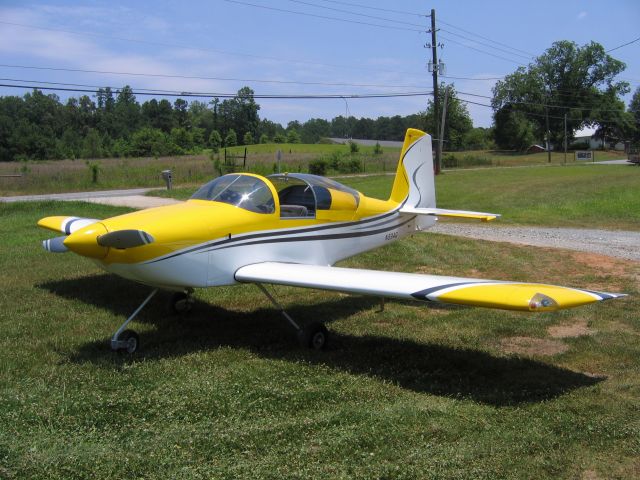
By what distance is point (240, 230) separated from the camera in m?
6.48

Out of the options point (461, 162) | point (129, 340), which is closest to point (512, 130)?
point (461, 162)

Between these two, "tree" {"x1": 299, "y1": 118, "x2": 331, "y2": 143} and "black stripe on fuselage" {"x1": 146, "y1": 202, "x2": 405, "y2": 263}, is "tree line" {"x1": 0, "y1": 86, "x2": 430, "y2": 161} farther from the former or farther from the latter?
"black stripe on fuselage" {"x1": 146, "y1": 202, "x2": 405, "y2": 263}

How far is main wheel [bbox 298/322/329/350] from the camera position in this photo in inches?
249

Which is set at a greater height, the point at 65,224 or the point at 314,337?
the point at 65,224

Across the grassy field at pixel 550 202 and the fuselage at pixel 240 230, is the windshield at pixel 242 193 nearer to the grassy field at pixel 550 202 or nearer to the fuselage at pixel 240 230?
the fuselage at pixel 240 230

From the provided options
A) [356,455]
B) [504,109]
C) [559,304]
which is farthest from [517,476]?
[504,109]

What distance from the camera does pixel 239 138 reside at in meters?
110

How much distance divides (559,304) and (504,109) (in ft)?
328

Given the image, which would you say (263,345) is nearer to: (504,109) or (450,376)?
(450,376)

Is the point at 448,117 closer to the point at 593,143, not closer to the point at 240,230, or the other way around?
the point at 593,143

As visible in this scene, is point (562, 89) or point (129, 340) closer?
point (129, 340)

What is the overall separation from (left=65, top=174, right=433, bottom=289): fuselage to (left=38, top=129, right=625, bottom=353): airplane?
0.04 feet

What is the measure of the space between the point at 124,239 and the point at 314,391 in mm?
2304

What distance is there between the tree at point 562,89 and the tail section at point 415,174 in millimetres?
95025
